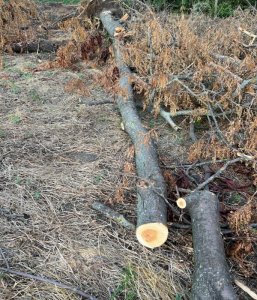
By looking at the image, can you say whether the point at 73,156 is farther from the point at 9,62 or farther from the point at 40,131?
the point at 9,62

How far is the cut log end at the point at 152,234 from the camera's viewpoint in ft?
8.30

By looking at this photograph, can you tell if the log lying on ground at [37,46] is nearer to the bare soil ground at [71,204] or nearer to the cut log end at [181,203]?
the bare soil ground at [71,204]

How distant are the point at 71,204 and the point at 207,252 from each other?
107cm

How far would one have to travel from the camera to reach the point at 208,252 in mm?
2439

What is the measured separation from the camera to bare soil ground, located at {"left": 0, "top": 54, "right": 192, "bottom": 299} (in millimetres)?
2443

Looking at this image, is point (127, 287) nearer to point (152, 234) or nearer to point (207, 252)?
point (152, 234)

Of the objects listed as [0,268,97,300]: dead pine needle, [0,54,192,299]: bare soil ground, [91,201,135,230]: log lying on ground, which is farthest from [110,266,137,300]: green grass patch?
[91,201,135,230]: log lying on ground

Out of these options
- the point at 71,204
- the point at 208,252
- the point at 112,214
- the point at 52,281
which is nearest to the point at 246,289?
the point at 208,252

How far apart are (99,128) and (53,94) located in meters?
0.94

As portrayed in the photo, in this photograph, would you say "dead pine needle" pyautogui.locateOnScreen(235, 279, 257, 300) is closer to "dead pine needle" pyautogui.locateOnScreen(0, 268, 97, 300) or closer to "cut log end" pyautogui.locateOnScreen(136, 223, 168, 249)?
"cut log end" pyautogui.locateOnScreen(136, 223, 168, 249)

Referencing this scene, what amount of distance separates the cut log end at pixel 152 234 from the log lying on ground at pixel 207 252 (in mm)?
212

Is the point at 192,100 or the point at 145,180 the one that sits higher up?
the point at 145,180

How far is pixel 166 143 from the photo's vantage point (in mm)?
3824

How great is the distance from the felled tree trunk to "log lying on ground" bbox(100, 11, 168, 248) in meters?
0.21
